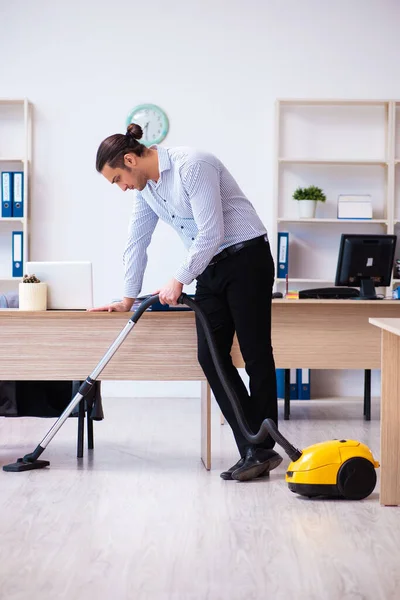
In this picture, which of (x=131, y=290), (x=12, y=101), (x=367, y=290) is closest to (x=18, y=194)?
(x=12, y=101)

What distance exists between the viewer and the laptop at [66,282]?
135 inches

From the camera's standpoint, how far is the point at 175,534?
2559mm

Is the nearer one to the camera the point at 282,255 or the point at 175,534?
the point at 175,534

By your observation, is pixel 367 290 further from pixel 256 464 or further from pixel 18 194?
pixel 18 194

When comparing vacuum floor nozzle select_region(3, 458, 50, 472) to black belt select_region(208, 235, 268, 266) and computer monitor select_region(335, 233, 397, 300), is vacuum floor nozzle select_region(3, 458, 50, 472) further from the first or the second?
computer monitor select_region(335, 233, 397, 300)

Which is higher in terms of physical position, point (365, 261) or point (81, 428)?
point (365, 261)

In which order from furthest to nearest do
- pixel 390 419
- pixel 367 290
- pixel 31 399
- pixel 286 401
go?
A: pixel 286 401
pixel 367 290
pixel 31 399
pixel 390 419

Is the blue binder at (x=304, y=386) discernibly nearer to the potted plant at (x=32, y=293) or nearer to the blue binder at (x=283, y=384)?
the blue binder at (x=283, y=384)

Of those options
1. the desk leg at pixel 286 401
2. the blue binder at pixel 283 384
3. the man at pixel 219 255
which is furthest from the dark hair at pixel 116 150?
the blue binder at pixel 283 384

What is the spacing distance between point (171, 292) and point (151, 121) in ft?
9.42

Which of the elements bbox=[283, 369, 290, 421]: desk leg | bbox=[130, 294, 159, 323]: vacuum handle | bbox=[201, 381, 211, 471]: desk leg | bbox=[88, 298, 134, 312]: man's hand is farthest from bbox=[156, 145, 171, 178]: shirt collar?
bbox=[283, 369, 290, 421]: desk leg

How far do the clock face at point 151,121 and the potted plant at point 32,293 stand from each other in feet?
8.18

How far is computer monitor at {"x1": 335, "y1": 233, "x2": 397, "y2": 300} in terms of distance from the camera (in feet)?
14.4

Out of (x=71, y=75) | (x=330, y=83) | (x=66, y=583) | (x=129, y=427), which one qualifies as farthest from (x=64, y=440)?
(x=330, y=83)
